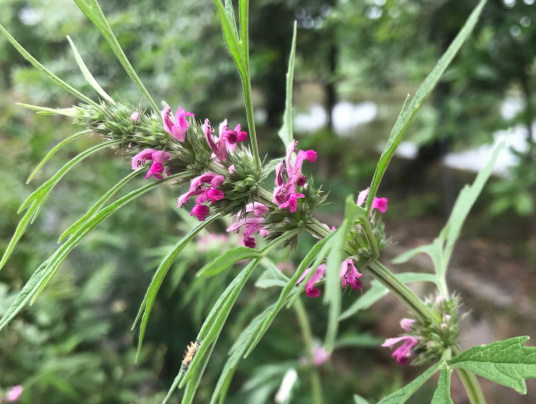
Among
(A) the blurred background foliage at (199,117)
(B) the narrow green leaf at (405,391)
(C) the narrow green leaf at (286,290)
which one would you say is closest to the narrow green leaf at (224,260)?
(C) the narrow green leaf at (286,290)

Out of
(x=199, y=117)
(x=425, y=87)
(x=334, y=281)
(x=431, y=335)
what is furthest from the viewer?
(x=199, y=117)

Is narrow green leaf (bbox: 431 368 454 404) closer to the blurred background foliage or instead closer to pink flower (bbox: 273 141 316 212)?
pink flower (bbox: 273 141 316 212)

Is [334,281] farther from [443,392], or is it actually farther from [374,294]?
[374,294]

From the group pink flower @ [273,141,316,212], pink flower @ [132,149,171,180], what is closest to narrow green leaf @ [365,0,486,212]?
pink flower @ [273,141,316,212]

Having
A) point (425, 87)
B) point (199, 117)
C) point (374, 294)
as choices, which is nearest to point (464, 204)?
point (374, 294)

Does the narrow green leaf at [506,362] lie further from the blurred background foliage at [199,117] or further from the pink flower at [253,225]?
the blurred background foliage at [199,117]
